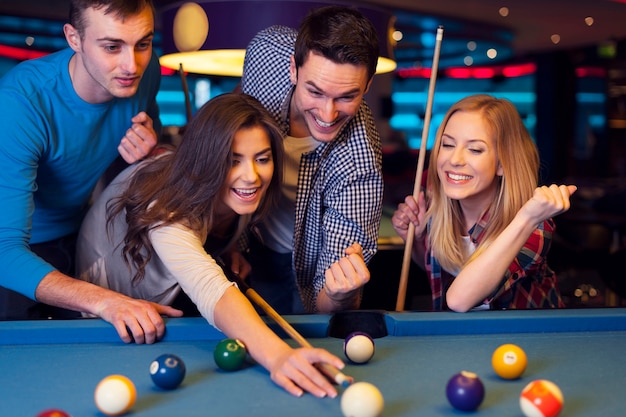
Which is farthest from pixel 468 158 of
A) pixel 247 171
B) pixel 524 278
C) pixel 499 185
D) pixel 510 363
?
pixel 510 363

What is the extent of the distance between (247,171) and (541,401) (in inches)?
42.6

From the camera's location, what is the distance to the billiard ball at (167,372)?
4.57 ft

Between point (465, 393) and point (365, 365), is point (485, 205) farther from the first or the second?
point (465, 393)

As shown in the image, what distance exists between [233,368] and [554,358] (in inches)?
26.8

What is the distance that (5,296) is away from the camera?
2.54 m

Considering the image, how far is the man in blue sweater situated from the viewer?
83.4 inches

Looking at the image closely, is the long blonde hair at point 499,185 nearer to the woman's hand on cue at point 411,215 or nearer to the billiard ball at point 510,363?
the woman's hand on cue at point 411,215

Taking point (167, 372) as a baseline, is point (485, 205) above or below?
above

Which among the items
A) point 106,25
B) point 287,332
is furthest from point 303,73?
point 287,332

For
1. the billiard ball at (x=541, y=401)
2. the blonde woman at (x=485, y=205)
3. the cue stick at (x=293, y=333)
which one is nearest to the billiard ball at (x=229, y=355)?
the cue stick at (x=293, y=333)

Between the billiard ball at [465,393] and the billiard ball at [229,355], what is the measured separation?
0.44 m

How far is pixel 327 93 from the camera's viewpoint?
2127 millimetres

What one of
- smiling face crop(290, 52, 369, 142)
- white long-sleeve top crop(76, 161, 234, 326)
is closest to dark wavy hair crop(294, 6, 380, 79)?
smiling face crop(290, 52, 369, 142)

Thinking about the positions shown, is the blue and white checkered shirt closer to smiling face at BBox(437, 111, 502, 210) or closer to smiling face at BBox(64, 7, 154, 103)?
smiling face at BBox(437, 111, 502, 210)
